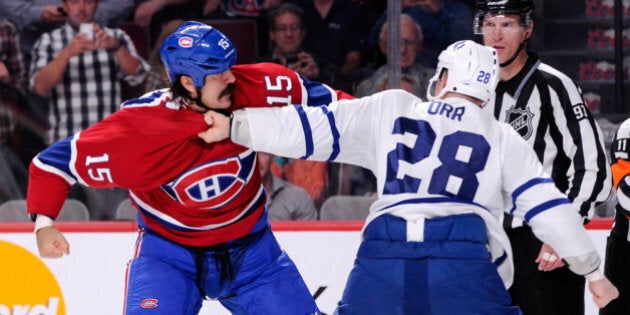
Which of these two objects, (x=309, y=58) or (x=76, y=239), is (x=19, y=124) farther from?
(x=309, y=58)

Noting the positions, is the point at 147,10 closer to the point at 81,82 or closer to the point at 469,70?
the point at 81,82

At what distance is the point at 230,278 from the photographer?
3.66 meters

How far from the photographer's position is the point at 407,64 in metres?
5.19

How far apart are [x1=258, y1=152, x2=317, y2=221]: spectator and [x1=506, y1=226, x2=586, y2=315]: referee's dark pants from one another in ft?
4.47

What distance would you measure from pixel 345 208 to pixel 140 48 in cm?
125

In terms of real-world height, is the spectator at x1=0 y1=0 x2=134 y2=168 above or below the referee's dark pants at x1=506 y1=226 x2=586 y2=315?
above

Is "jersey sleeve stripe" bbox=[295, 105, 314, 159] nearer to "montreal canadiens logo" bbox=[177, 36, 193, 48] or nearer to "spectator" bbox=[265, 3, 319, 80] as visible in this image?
"montreal canadiens logo" bbox=[177, 36, 193, 48]

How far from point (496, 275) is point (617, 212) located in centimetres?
143

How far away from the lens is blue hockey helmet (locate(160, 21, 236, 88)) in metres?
3.35

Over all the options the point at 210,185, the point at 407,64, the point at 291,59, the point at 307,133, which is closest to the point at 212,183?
the point at 210,185

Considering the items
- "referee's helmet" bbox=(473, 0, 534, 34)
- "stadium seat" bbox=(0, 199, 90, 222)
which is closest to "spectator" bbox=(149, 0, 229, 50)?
"stadium seat" bbox=(0, 199, 90, 222)

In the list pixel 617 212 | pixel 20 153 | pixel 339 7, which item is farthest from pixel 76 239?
pixel 617 212

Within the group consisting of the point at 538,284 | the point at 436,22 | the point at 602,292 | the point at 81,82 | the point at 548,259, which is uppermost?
the point at 436,22

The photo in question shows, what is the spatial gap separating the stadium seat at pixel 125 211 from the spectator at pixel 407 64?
1094mm
